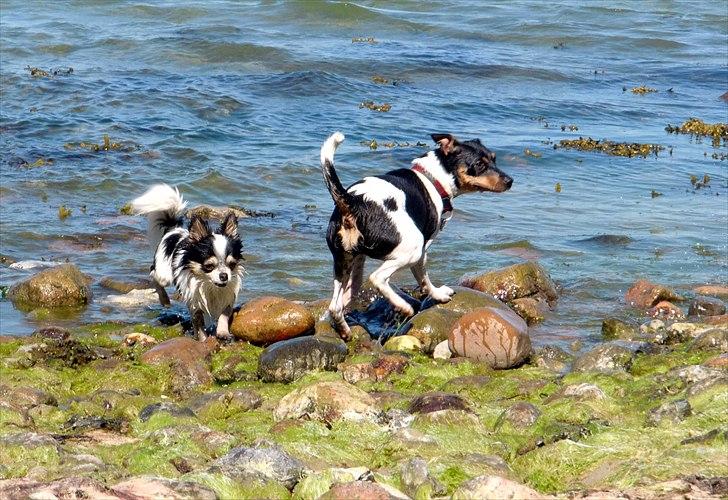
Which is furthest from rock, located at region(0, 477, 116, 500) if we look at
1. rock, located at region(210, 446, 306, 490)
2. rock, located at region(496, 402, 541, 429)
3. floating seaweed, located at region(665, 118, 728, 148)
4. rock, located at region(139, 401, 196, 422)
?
floating seaweed, located at region(665, 118, 728, 148)

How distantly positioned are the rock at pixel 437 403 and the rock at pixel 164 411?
1.33 metres

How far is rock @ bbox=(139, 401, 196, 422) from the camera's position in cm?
638

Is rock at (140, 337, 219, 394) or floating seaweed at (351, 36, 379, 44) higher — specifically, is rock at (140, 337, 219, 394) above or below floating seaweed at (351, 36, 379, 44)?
below

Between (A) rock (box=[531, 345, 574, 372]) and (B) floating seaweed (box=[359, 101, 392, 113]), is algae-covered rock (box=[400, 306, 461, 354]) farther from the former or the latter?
(B) floating seaweed (box=[359, 101, 392, 113])

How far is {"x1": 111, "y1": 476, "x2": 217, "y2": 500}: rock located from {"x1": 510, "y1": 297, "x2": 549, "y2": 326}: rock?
499cm

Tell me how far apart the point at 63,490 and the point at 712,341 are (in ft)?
16.5

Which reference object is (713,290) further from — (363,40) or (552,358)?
(363,40)

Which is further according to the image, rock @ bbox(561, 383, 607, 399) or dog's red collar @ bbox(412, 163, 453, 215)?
dog's red collar @ bbox(412, 163, 453, 215)

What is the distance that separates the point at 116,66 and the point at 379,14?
397 inches

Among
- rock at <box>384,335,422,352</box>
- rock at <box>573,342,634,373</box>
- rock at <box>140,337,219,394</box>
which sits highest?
rock at <box>573,342,634,373</box>

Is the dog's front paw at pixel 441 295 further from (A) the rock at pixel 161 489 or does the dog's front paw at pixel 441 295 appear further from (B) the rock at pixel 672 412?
(A) the rock at pixel 161 489

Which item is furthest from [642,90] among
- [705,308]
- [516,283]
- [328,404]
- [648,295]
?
[328,404]

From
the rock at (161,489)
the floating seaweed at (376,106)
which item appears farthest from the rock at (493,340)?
the floating seaweed at (376,106)

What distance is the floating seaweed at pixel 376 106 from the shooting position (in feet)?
61.4
